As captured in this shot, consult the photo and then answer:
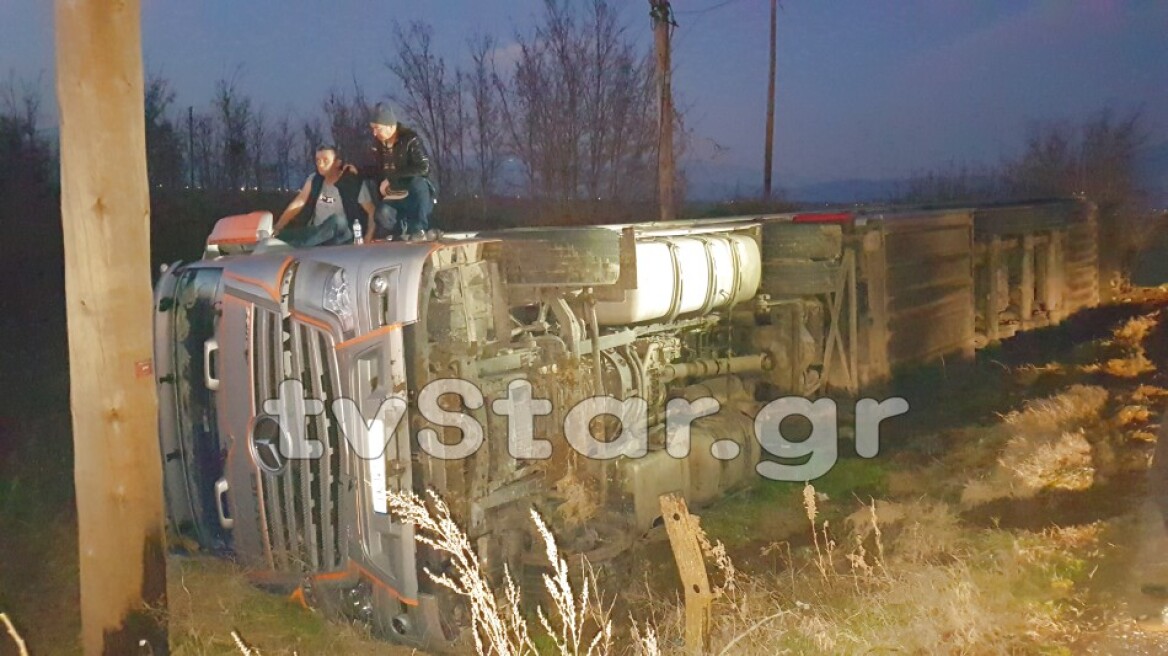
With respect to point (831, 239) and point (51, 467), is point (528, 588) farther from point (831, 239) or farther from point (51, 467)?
point (51, 467)

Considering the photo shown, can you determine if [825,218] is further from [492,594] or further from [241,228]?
[492,594]

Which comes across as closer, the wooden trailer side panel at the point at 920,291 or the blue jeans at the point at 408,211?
the blue jeans at the point at 408,211

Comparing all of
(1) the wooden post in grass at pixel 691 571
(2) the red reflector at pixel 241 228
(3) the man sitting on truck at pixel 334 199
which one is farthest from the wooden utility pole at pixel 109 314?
(3) the man sitting on truck at pixel 334 199

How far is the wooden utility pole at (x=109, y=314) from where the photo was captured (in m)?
4.16

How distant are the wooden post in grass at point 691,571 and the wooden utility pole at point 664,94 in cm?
1296

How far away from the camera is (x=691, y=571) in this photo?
4.28 meters

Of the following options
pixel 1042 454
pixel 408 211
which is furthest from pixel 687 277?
pixel 1042 454

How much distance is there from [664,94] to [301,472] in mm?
12979

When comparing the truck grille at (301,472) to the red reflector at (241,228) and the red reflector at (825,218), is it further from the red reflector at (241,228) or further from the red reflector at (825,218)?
the red reflector at (825,218)

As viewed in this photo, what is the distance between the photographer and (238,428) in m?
5.36

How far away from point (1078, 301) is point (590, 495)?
42.7ft

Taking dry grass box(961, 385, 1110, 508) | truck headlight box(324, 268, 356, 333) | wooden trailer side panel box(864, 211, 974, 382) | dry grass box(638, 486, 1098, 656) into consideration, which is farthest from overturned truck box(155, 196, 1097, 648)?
wooden trailer side panel box(864, 211, 974, 382)

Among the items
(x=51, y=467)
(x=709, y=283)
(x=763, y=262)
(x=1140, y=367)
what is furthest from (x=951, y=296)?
(x=51, y=467)

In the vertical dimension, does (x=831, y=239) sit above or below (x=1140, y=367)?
above
